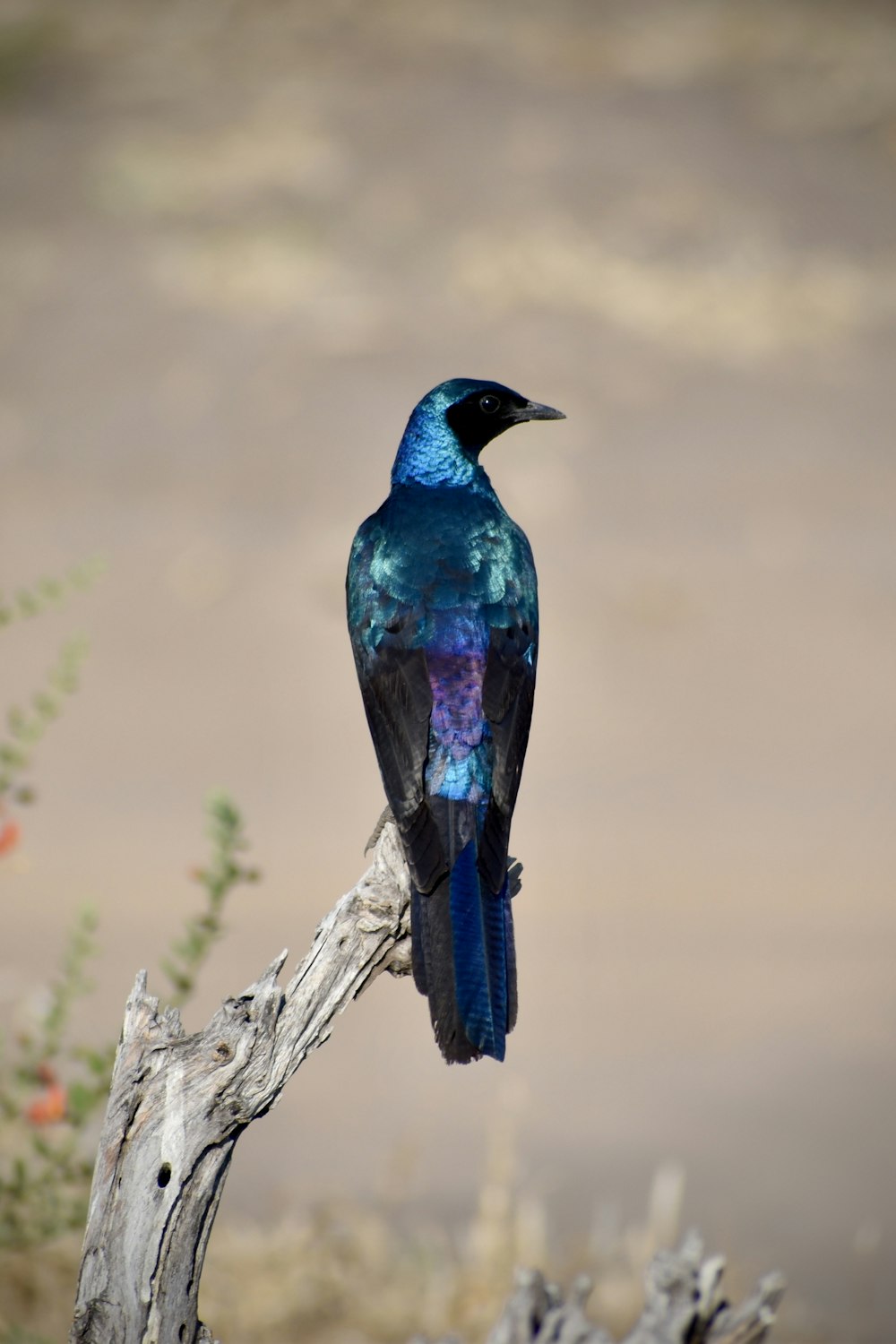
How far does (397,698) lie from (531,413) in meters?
1.39

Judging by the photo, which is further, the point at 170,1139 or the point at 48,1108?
the point at 48,1108

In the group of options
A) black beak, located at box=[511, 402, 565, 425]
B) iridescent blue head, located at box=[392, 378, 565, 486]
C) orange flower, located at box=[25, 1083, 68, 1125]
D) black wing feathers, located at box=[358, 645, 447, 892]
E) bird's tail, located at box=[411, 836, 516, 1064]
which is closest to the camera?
bird's tail, located at box=[411, 836, 516, 1064]

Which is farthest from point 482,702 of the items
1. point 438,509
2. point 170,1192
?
point 170,1192

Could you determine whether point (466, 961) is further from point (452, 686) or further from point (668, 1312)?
point (668, 1312)

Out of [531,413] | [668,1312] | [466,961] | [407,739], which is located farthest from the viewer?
[531,413]

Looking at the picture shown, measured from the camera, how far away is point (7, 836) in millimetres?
3457

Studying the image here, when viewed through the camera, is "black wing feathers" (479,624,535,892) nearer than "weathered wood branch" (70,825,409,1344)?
No

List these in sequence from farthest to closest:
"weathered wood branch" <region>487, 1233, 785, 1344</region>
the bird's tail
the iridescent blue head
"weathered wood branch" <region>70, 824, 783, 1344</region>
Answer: the iridescent blue head → the bird's tail → "weathered wood branch" <region>70, 824, 783, 1344</region> → "weathered wood branch" <region>487, 1233, 785, 1344</region>

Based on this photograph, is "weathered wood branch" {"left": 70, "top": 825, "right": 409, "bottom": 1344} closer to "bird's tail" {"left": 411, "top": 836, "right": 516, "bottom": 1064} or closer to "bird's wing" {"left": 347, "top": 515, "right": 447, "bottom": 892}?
"bird's tail" {"left": 411, "top": 836, "right": 516, "bottom": 1064}

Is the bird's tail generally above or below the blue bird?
below

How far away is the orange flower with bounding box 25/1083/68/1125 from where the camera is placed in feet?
11.0

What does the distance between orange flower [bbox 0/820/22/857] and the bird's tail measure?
3.96 feet

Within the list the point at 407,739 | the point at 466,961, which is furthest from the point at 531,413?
the point at 466,961

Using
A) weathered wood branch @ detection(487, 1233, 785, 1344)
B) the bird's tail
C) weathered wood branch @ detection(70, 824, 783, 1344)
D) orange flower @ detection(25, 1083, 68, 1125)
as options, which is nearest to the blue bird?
the bird's tail
